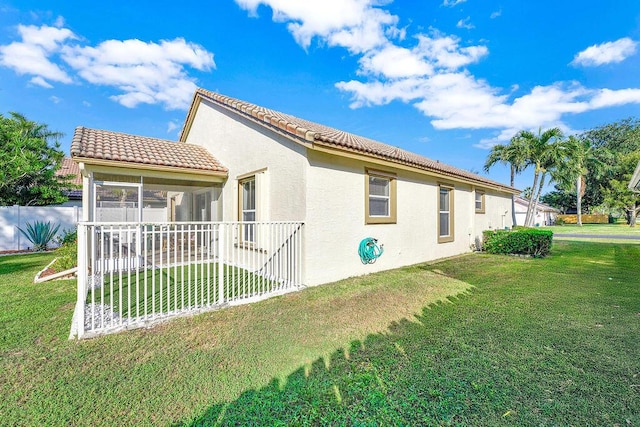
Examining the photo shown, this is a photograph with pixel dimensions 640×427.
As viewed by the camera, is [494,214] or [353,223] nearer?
[353,223]

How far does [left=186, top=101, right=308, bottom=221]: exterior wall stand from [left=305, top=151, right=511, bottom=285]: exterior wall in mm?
464

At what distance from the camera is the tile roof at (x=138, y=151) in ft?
25.4

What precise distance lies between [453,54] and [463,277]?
11.9 meters

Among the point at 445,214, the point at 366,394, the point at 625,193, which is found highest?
the point at 625,193

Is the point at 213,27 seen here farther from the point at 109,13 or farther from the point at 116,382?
the point at 116,382

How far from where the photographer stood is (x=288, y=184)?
718 centimetres

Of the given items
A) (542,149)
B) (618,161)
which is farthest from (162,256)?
(618,161)

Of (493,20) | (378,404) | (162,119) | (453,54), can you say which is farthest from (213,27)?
(378,404)

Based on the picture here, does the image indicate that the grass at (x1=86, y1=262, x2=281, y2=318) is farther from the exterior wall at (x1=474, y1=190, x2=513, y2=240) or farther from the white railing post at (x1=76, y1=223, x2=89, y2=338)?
the exterior wall at (x1=474, y1=190, x2=513, y2=240)

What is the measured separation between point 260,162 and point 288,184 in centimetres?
160

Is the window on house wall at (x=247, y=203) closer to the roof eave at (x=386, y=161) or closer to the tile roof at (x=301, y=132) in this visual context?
the tile roof at (x=301, y=132)

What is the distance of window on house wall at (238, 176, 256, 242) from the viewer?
883 centimetres

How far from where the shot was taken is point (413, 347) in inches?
150

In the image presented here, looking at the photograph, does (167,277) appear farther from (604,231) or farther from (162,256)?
(604,231)
